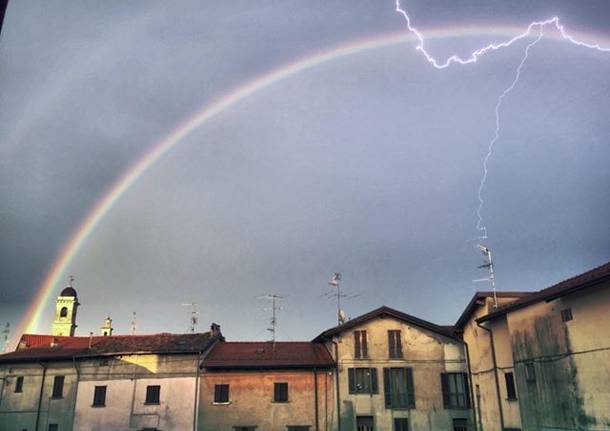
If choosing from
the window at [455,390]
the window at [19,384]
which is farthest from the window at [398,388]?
the window at [19,384]

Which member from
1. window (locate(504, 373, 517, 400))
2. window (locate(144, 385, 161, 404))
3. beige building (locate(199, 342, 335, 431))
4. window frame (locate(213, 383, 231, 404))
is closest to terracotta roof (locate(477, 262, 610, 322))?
window (locate(504, 373, 517, 400))

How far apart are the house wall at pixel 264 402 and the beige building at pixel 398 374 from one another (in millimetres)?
1249

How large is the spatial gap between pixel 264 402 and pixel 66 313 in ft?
173

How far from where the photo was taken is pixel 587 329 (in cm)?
2097

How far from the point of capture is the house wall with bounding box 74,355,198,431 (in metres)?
33.2

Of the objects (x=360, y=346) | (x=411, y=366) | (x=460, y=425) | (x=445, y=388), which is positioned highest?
(x=360, y=346)

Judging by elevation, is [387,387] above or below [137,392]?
above

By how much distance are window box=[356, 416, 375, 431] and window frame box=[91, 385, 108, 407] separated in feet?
56.6

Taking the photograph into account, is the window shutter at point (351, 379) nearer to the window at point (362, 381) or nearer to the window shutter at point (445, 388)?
the window at point (362, 381)

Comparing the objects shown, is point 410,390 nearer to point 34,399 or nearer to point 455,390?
point 455,390

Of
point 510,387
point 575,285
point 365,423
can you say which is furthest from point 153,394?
point 575,285

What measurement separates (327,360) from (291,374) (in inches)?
109

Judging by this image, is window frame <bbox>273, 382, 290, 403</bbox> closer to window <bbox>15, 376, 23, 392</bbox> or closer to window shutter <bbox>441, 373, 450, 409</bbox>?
window shutter <bbox>441, 373, 450, 409</bbox>

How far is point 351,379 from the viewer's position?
113 feet
